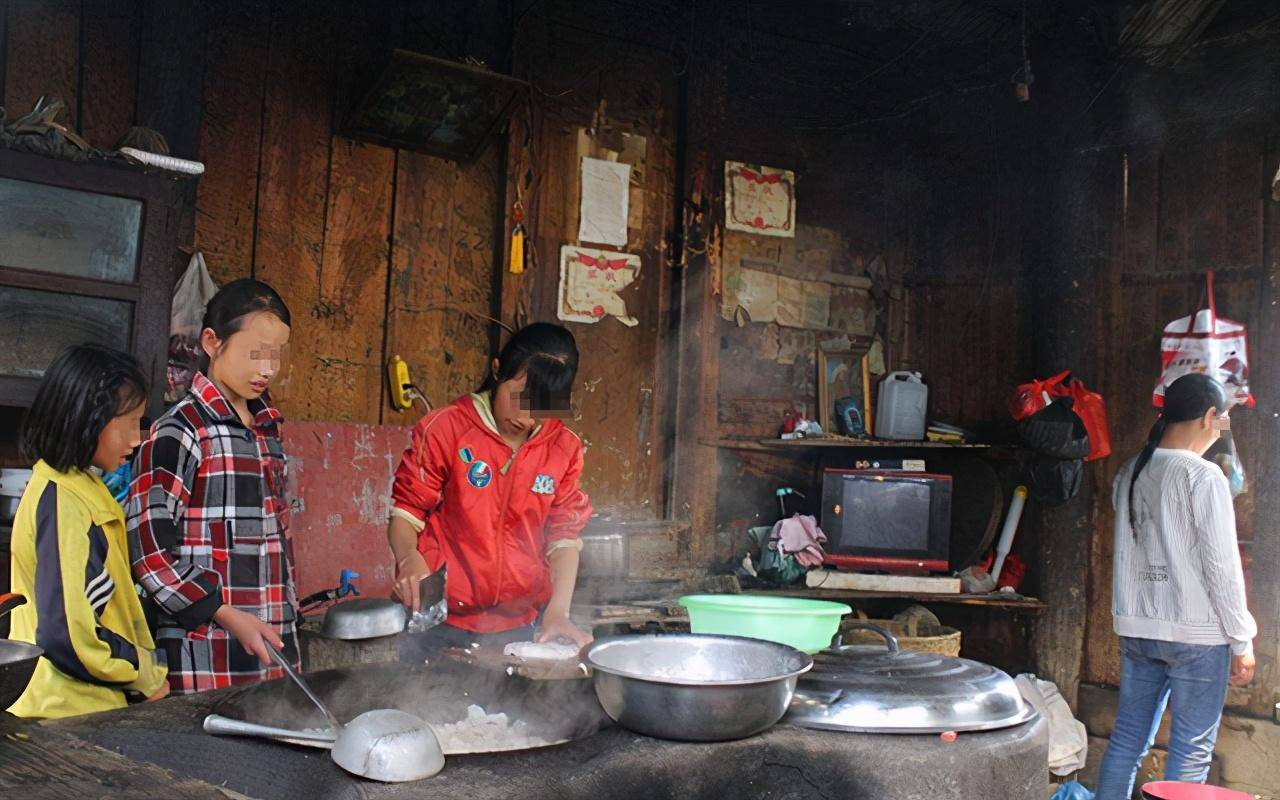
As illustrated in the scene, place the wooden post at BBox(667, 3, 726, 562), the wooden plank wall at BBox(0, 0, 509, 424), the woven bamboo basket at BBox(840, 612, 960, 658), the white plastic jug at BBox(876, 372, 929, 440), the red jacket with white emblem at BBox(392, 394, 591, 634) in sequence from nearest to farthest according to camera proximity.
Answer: the red jacket with white emblem at BBox(392, 394, 591, 634) → the wooden plank wall at BBox(0, 0, 509, 424) → the woven bamboo basket at BBox(840, 612, 960, 658) → the wooden post at BBox(667, 3, 726, 562) → the white plastic jug at BBox(876, 372, 929, 440)

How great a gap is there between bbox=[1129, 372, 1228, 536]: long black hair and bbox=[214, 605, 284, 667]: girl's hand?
386 cm

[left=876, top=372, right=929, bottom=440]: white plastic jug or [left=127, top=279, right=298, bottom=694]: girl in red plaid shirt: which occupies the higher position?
[left=876, top=372, right=929, bottom=440]: white plastic jug

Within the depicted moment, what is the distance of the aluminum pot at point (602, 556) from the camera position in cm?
534

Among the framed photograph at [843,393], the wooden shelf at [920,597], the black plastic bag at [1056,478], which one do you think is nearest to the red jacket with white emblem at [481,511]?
the wooden shelf at [920,597]

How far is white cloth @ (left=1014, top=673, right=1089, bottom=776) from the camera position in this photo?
222 inches

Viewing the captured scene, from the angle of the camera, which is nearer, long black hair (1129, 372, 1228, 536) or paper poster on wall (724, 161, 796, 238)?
long black hair (1129, 372, 1228, 536)

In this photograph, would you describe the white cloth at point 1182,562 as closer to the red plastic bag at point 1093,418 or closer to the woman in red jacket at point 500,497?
the red plastic bag at point 1093,418

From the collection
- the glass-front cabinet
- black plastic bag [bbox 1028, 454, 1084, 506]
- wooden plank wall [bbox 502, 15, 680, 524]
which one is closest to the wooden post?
wooden plank wall [bbox 502, 15, 680, 524]

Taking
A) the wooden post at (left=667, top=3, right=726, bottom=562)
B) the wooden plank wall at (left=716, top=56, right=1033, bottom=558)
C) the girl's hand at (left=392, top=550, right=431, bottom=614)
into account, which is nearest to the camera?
the girl's hand at (left=392, top=550, right=431, bottom=614)

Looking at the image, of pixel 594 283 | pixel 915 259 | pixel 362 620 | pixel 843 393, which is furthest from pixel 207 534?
pixel 915 259

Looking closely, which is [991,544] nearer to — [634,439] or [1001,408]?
[1001,408]

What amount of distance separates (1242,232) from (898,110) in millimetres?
2328

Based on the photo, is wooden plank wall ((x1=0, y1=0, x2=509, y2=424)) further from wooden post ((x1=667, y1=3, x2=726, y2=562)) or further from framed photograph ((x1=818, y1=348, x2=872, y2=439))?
framed photograph ((x1=818, y1=348, x2=872, y2=439))

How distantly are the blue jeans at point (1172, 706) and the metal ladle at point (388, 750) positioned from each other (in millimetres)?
3682
